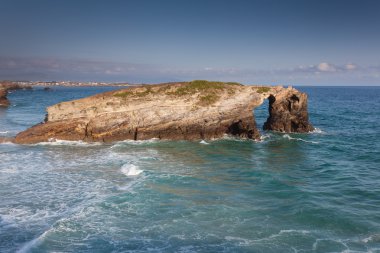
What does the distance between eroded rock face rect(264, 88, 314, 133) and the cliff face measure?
3597 mm

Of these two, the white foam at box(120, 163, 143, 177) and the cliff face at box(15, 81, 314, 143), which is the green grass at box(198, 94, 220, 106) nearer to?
the cliff face at box(15, 81, 314, 143)

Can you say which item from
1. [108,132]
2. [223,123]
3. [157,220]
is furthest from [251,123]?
[157,220]

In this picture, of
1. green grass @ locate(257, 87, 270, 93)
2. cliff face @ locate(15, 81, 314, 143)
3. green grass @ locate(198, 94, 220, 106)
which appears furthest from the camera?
green grass @ locate(257, 87, 270, 93)

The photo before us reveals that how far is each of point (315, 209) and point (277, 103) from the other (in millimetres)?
23596

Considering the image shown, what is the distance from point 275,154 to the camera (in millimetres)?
29750

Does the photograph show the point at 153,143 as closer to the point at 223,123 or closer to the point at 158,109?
the point at 158,109

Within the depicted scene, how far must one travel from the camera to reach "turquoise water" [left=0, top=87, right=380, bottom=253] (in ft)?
45.7

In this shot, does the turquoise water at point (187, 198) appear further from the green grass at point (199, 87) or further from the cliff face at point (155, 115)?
the green grass at point (199, 87)

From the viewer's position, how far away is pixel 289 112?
132 feet

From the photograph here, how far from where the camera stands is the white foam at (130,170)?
22.6 m

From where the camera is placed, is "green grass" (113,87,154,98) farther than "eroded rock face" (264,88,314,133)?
No

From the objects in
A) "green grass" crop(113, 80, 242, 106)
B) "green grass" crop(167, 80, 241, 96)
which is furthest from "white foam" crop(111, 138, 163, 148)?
"green grass" crop(167, 80, 241, 96)

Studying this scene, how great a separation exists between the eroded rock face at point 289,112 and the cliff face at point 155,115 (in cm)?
360

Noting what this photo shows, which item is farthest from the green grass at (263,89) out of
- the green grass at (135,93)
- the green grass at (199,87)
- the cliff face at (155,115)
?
the green grass at (135,93)
